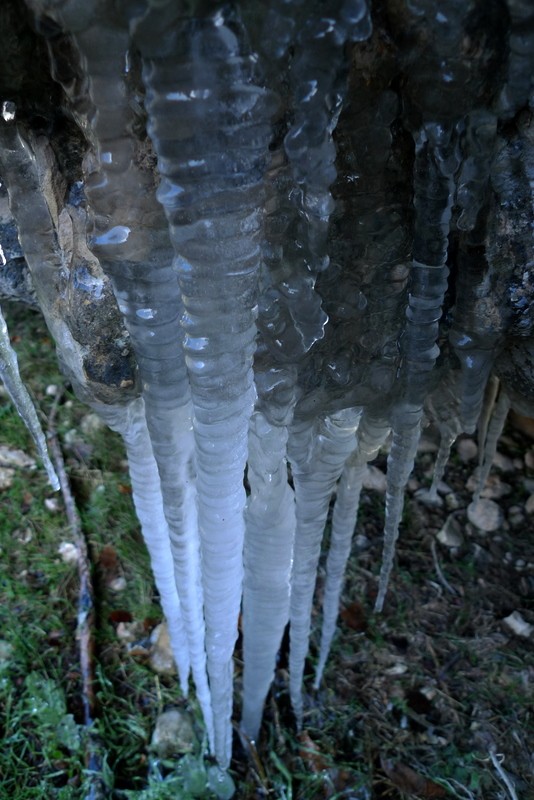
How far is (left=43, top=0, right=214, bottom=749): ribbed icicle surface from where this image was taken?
0.74 meters

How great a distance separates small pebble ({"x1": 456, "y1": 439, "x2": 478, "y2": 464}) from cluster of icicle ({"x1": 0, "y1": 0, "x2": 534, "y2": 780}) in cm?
95

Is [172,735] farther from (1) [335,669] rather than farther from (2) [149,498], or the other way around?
(2) [149,498]

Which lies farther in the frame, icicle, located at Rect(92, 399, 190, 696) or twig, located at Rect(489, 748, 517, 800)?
twig, located at Rect(489, 748, 517, 800)

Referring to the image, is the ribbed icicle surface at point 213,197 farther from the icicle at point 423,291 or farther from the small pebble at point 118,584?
the small pebble at point 118,584

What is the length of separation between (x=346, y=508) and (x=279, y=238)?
0.67m

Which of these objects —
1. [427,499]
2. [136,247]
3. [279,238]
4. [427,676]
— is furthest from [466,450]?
[136,247]

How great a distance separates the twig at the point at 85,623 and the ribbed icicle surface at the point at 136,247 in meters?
0.75

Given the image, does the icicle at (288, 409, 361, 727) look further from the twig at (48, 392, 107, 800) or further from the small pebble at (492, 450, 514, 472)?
the small pebble at (492, 450, 514, 472)

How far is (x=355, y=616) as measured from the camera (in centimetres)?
187

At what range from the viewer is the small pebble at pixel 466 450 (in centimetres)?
224

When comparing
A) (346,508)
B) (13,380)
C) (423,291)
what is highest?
(423,291)

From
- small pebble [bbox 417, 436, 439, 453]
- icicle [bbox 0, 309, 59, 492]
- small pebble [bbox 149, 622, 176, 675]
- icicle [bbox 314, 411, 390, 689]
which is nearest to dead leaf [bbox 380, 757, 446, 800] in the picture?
icicle [bbox 314, 411, 390, 689]

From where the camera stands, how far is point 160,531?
136 cm

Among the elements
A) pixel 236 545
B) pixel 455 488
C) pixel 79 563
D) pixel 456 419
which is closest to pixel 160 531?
pixel 236 545
